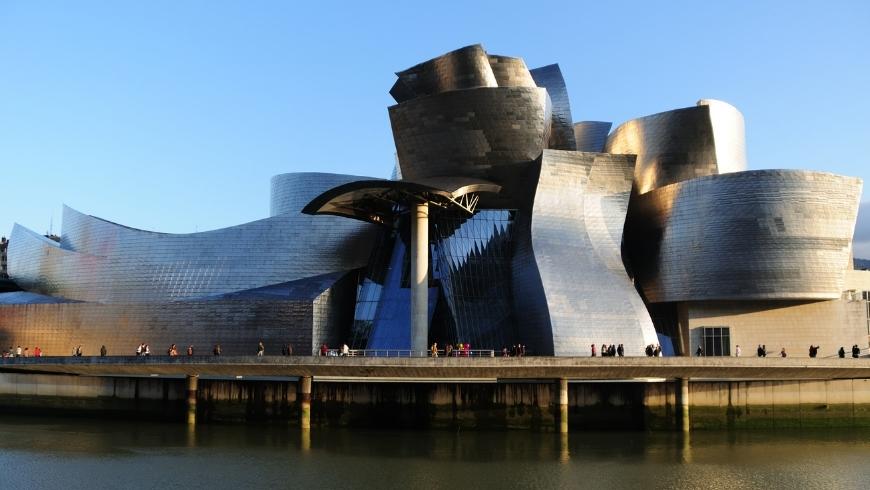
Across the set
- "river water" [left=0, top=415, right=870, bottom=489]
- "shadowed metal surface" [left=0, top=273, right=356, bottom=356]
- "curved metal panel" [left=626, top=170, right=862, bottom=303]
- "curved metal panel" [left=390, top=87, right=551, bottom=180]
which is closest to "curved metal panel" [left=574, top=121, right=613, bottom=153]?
"curved metal panel" [left=626, top=170, right=862, bottom=303]

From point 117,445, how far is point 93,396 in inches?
340

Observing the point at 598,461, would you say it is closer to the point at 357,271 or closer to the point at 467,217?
the point at 467,217

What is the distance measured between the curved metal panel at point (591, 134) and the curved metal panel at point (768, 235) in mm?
11474

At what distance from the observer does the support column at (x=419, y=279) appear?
34500 mm

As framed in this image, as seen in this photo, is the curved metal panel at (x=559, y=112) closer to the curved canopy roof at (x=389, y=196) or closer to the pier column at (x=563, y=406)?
the curved canopy roof at (x=389, y=196)

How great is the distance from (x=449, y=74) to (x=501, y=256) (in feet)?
28.6

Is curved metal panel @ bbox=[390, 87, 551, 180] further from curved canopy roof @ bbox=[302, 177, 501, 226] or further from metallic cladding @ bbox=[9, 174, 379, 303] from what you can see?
→ metallic cladding @ bbox=[9, 174, 379, 303]

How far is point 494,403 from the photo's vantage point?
3094cm

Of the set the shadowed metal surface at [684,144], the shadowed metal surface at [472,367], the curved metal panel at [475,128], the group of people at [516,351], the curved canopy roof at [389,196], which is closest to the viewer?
the shadowed metal surface at [472,367]

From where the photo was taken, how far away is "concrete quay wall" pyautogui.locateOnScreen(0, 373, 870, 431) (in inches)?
1216

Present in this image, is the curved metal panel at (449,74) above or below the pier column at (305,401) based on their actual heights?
above

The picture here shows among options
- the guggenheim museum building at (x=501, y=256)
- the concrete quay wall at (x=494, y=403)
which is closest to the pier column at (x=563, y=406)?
the concrete quay wall at (x=494, y=403)

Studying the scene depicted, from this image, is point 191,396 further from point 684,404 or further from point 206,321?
point 684,404

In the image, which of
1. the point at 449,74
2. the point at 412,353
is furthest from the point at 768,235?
the point at 412,353
